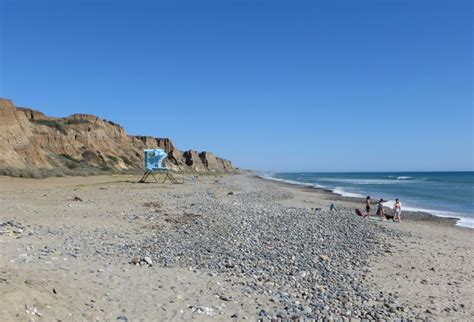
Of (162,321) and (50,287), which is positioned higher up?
(50,287)

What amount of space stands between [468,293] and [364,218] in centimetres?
1165

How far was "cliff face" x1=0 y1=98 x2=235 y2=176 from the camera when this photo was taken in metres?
39.9

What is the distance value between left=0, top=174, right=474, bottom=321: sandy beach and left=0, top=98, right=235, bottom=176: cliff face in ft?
86.8

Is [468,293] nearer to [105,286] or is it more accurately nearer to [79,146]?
[105,286]

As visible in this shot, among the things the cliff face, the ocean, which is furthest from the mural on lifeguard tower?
the ocean

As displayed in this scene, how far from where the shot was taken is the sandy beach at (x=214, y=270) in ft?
21.4

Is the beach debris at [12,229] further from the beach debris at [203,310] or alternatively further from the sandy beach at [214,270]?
the beach debris at [203,310]

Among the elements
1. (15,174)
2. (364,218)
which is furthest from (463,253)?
(15,174)

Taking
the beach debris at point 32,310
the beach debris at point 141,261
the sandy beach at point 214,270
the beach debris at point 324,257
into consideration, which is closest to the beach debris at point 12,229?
the sandy beach at point 214,270

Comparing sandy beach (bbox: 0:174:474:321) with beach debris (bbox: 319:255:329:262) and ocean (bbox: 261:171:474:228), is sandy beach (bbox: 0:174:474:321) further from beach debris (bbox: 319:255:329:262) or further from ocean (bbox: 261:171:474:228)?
ocean (bbox: 261:171:474:228)

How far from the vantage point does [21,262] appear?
795 cm

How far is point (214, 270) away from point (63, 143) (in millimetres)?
51234

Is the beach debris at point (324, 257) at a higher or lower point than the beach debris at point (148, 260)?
lower

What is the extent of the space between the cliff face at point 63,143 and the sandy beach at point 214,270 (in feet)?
86.8
